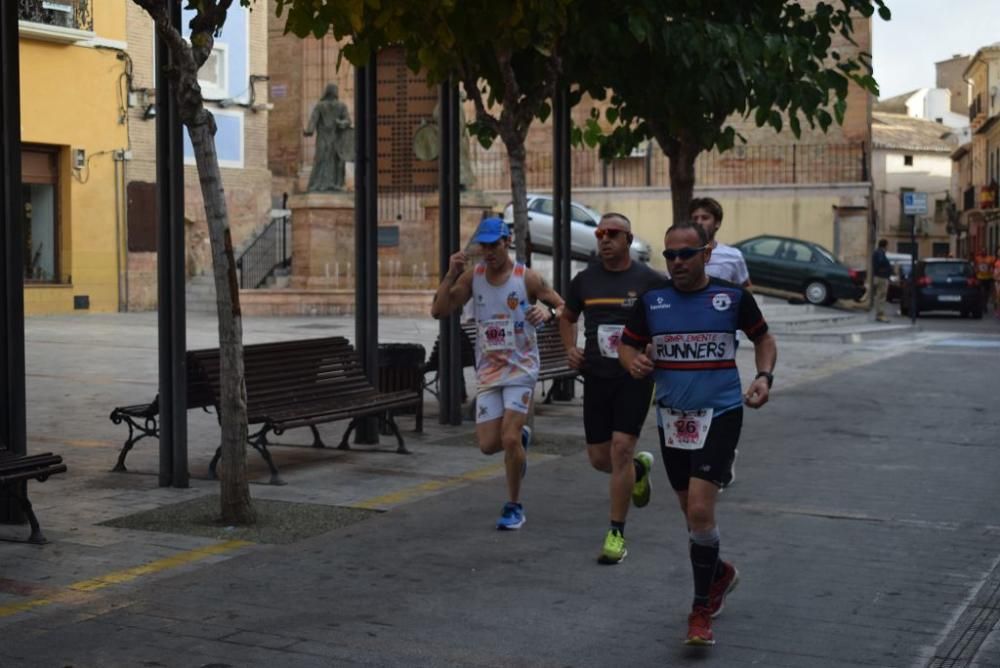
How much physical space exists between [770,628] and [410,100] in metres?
18.7

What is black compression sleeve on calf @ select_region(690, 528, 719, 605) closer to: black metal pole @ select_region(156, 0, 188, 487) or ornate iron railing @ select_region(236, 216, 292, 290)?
black metal pole @ select_region(156, 0, 188, 487)

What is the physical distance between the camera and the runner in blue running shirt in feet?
20.9

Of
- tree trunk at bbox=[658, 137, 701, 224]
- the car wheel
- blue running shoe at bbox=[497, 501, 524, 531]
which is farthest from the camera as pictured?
the car wheel

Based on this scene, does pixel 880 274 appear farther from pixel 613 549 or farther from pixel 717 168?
pixel 613 549

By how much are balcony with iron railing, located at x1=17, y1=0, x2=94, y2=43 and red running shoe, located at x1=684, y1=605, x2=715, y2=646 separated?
1016 inches

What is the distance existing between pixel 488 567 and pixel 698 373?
6.04 ft

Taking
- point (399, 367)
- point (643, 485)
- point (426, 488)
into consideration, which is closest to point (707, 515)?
point (643, 485)

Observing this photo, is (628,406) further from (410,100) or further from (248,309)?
(248,309)

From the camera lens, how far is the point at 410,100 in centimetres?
2438

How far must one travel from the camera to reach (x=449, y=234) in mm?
13367

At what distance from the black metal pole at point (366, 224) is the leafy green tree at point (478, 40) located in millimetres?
455

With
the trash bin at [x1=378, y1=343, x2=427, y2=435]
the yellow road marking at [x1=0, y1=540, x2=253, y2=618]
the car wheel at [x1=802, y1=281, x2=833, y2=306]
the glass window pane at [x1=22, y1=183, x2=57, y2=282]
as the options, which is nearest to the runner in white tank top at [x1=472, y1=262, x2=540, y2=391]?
the yellow road marking at [x1=0, y1=540, x2=253, y2=618]

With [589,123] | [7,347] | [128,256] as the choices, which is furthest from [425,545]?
[128,256]

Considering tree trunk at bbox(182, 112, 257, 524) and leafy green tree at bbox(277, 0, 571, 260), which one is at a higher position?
leafy green tree at bbox(277, 0, 571, 260)
